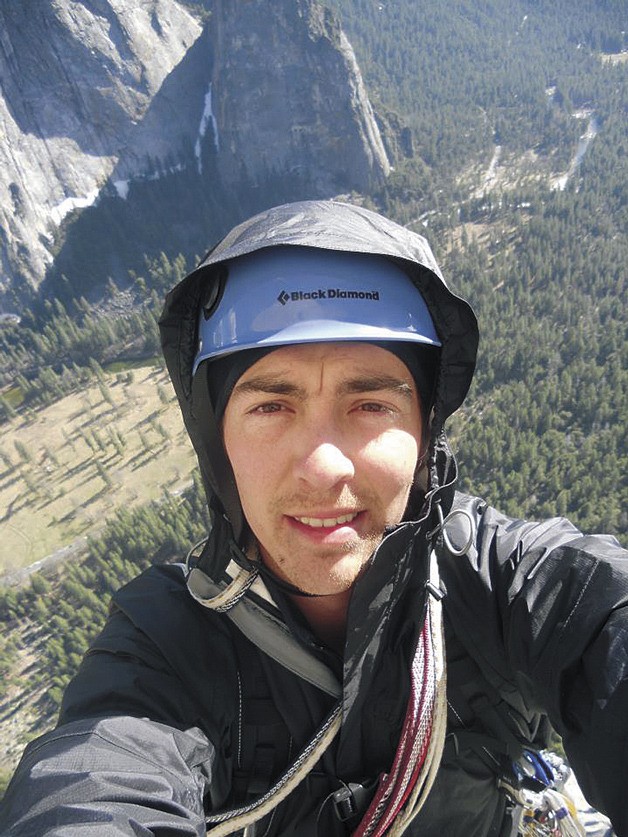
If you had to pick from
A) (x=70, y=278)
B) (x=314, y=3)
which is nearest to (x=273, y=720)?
(x=70, y=278)

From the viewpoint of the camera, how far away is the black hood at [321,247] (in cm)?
271

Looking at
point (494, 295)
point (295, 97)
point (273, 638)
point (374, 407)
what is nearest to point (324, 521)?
point (374, 407)

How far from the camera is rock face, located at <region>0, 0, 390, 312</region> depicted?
90.9 metres

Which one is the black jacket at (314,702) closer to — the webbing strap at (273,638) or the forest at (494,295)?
the webbing strap at (273,638)

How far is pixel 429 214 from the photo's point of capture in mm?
97688

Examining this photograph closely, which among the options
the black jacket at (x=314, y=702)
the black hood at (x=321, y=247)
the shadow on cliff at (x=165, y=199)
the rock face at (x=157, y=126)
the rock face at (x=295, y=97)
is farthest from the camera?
the rock face at (x=295, y=97)

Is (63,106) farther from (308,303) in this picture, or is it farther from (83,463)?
(308,303)

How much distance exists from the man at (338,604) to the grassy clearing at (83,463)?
4943cm

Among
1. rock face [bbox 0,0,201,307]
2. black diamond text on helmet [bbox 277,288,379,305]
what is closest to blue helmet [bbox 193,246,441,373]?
black diamond text on helmet [bbox 277,288,379,305]

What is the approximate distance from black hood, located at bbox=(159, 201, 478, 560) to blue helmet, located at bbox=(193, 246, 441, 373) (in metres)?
0.11

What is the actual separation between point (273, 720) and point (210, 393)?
185 centimetres

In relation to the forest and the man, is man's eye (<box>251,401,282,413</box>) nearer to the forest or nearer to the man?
the man

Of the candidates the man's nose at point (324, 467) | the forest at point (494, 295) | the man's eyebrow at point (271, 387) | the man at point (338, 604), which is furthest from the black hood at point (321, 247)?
the forest at point (494, 295)

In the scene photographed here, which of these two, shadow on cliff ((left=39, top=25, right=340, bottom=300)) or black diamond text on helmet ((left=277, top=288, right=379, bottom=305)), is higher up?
shadow on cliff ((left=39, top=25, right=340, bottom=300))
